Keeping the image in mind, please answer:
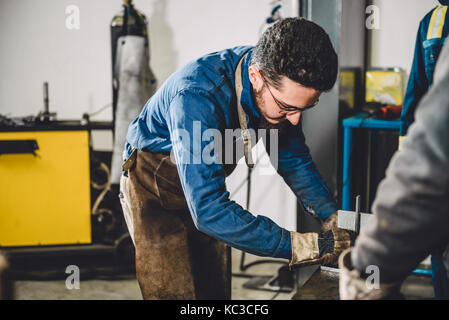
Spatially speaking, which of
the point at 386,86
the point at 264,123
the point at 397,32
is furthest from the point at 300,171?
the point at 397,32

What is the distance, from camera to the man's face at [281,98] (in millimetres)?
1440

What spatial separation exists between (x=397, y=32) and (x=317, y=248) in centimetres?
232

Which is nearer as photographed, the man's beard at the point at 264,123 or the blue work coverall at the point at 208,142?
the blue work coverall at the point at 208,142

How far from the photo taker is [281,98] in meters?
1.49

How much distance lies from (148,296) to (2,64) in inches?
103

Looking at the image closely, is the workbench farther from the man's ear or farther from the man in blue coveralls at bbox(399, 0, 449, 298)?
the man in blue coveralls at bbox(399, 0, 449, 298)

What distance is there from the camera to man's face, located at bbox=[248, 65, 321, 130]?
1.44 m

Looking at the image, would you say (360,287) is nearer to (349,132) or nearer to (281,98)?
(281,98)

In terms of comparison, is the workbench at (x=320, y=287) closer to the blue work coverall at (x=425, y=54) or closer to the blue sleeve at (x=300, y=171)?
the blue sleeve at (x=300, y=171)

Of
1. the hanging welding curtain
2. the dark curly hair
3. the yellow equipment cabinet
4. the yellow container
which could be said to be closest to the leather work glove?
the dark curly hair

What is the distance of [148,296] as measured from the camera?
1801 mm

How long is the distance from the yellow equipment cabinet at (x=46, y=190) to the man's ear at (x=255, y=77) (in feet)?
6.39

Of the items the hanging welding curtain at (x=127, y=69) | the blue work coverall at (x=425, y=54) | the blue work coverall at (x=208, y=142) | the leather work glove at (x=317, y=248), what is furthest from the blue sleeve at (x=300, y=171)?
the hanging welding curtain at (x=127, y=69)

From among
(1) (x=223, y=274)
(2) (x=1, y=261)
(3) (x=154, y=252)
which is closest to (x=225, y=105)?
(3) (x=154, y=252)
